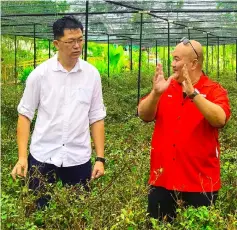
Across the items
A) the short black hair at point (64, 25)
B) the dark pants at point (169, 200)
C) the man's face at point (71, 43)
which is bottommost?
the dark pants at point (169, 200)

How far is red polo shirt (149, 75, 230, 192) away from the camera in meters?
3.09

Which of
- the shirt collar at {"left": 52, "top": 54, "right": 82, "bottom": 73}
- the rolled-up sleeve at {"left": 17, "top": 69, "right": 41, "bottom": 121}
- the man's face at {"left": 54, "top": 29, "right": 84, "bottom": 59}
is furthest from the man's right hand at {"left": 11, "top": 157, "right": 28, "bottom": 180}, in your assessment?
the man's face at {"left": 54, "top": 29, "right": 84, "bottom": 59}

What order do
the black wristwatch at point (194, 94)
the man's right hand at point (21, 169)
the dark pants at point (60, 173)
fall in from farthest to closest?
the dark pants at point (60, 173)
the man's right hand at point (21, 169)
the black wristwatch at point (194, 94)

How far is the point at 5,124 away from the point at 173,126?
4483 mm

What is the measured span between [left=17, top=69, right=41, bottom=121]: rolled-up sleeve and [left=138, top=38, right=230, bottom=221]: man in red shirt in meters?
0.61

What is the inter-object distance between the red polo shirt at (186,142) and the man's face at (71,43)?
0.59m

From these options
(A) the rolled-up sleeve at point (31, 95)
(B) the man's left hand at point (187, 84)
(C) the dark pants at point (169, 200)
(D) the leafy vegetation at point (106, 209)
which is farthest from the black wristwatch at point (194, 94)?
(A) the rolled-up sleeve at point (31, 95)

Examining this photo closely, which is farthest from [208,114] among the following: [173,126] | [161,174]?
[161,174]

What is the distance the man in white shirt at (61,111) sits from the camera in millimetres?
3072

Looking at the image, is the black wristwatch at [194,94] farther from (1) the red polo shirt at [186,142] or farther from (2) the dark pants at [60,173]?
(2) the dark pants at [60,173]

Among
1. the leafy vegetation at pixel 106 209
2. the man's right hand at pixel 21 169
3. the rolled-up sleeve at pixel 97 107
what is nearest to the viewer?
the leafy vegetation at pixel 106 209

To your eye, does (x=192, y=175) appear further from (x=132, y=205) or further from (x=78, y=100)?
(x=78, y=100)

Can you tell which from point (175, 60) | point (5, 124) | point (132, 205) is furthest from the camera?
point (5, 124)

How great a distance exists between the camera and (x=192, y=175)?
3135 millimetres
